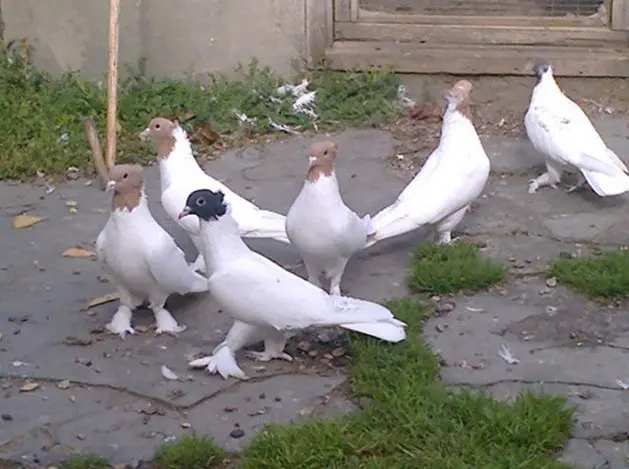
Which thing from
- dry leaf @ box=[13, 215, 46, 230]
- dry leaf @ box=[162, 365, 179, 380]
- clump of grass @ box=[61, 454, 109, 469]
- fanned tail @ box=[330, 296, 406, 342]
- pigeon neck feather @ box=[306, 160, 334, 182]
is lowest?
dry leaf @ box=[13, 215, 46, 230]

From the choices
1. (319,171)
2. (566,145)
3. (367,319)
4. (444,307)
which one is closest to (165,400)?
(367,319)

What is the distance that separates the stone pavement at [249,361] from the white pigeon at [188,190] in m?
0.34

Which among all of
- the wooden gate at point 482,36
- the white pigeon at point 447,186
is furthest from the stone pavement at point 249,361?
the wooden gate at point 482,36

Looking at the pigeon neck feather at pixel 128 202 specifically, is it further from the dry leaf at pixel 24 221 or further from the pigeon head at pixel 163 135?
the dry leaf at pixel 24 221

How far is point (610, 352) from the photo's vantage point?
172 inches

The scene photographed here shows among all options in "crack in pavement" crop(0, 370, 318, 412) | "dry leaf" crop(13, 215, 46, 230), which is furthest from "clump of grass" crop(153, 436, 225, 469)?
"dry leaf" crop(13, 215, 46, 230)

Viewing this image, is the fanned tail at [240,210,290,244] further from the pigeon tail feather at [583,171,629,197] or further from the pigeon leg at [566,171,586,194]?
the pigeon leg at [566,171,586,194]

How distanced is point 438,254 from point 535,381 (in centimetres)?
118

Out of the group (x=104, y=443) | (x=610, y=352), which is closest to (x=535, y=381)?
(x=610, y=352)

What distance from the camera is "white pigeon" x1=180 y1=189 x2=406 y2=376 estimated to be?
13.4ft

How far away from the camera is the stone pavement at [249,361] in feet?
12.7

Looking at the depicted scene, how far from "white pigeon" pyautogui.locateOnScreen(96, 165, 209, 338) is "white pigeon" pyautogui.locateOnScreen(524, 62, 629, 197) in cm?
217

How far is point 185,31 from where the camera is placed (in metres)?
7.69

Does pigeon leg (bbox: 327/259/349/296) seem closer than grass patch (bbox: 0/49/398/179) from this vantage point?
Yes
